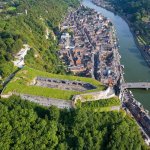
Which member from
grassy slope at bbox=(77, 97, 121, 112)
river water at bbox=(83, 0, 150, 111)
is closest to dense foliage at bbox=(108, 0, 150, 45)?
river water at bbox=(83, 0, 150, 111)

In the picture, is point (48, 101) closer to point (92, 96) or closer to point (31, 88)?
point (31, 88)

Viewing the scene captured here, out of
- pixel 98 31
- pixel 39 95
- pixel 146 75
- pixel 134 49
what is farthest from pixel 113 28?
pixel 39 95

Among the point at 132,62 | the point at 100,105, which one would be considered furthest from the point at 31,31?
the point at 100,105

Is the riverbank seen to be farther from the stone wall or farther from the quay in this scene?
the stone wall

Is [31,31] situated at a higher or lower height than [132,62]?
higher

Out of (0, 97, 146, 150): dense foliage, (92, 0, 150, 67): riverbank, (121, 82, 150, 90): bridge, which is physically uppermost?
(0, 97, 146, 150): dense foliage

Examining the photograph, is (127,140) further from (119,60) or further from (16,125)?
(119,60)

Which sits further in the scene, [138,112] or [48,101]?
[138,112]
